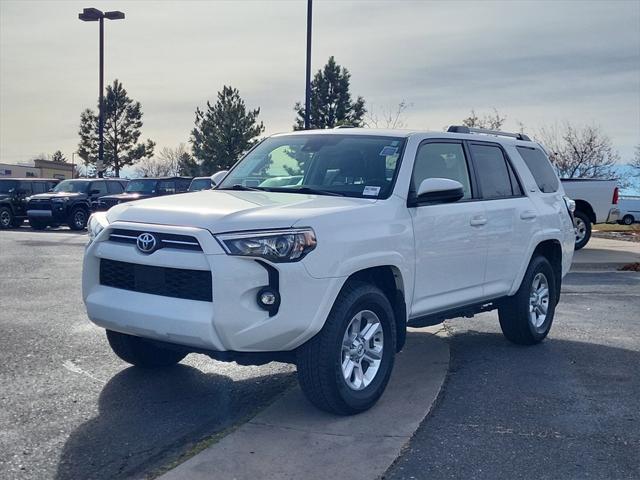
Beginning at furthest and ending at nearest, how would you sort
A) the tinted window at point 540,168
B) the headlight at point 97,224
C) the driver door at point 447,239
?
the tinted window at point 540,168, the driver door at point 447,239, the headlight at point 97,224

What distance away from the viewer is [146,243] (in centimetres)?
483

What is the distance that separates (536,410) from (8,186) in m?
25.1

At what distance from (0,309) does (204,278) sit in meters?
4.85

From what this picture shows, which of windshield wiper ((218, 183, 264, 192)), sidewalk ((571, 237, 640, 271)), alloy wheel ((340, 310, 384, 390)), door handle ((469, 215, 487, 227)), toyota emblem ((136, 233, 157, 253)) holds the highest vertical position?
windshield wiper ((218, 183, 264, 192))

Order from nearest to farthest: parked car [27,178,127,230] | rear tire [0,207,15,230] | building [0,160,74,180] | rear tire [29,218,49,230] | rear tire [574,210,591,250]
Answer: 1. rear tire [574,210,591,250]
2. parked car [27,178,127,230]
3. rear tire [29,218,49,230]
4. rear tire [0,207,15,230]
5. building [0,160,74,180]

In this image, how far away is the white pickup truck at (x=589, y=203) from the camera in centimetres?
1738

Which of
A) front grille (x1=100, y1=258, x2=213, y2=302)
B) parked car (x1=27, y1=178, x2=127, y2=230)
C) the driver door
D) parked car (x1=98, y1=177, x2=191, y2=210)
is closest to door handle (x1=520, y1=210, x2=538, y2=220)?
the driver door

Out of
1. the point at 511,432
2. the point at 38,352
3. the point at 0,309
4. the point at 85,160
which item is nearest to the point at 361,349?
the point at 511,432

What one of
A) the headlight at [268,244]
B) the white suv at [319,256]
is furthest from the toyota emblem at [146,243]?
the headlight at [268,244]

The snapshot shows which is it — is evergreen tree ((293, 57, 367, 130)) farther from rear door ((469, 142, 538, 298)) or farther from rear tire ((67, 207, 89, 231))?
rear door ((469, 142, 538, 298))

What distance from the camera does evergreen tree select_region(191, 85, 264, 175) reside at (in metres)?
51.5

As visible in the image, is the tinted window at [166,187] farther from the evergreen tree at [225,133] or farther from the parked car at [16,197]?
the evergreen tree at [225,133]

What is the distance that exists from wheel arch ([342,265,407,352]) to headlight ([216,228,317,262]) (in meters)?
0.79

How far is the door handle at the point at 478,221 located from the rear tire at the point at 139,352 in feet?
8.45
